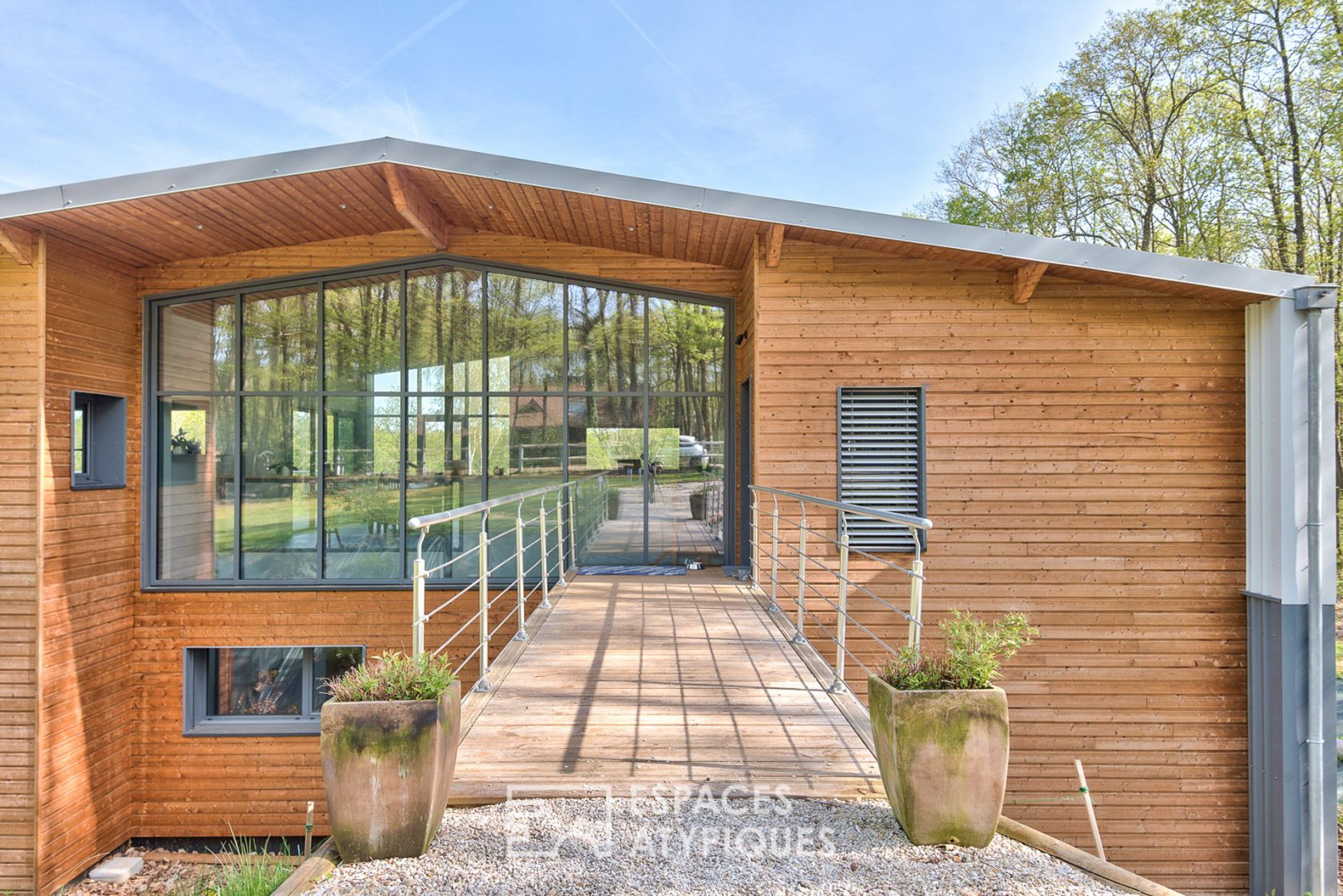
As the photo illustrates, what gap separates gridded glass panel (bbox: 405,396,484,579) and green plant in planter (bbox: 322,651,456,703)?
5.44 m

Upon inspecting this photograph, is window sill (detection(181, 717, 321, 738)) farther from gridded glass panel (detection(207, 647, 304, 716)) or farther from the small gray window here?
the small gray window

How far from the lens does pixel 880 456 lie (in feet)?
21.7

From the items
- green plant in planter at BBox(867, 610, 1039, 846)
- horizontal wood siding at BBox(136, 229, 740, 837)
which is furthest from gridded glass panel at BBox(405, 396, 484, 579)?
green plant in planter at BBox(867, 610, 1039, 846)

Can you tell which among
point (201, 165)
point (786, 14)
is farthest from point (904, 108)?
point (201, 165)

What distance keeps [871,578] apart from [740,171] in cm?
2858

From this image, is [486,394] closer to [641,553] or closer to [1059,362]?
[641,553]

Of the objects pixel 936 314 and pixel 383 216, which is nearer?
pixel 936 314

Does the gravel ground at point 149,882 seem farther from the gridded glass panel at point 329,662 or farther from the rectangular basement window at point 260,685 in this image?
the gridded glass panel at point 329,662

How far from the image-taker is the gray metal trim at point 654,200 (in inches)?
226

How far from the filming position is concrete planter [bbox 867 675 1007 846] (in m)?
2.42

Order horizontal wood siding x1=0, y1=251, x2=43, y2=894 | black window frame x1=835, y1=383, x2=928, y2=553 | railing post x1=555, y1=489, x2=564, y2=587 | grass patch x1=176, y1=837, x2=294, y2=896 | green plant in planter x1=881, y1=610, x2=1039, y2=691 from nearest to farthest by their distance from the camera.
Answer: green plant in planter x1=881, y1=610, x2=1039, y2=691
grass patch x1=176, y1=837, x2=294, y2=896
horizontal wood siding x1=0, y1=251, x2=43, y2=894
black window frame x1=835, y1=383, x2=928, y2=553
railing post x1=555, y1=489, x2=564, y2=587

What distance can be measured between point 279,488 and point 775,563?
5541 mm

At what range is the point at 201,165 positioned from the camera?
227 inches

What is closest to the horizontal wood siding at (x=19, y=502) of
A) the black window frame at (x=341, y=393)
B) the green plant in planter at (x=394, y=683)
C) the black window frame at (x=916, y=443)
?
the black window frame at (x=341, y=393)
